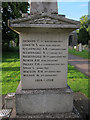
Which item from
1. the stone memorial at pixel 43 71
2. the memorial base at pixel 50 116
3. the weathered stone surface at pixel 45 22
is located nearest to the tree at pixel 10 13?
the stone memorial at pixel 43 71

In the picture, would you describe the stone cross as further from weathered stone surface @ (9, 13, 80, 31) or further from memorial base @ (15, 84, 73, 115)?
memorial base @ (15, 84, 73, 115)

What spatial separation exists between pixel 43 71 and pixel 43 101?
789mm

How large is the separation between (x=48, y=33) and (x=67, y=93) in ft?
5.42

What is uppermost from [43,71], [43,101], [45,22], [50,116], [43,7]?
[43,7]

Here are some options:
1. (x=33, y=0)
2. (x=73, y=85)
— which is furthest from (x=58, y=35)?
(x=73, y=85)

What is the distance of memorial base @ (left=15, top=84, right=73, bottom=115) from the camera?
10.5 ft

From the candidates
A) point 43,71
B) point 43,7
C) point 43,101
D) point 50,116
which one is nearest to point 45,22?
point 43,7

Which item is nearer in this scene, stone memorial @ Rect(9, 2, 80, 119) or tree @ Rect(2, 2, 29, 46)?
stone memorial @ Rect(9, 2, 80, 119)

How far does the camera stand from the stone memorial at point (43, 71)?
3.23m

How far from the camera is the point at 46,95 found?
3232 millimetres

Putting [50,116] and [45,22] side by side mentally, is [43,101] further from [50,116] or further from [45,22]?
[45,22]

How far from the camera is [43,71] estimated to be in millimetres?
3441

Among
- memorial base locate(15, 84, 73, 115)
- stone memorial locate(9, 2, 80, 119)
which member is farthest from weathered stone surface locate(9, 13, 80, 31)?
memorial base locate(15, 84, 73, 115)

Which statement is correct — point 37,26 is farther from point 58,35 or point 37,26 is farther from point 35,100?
point 35,100
